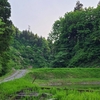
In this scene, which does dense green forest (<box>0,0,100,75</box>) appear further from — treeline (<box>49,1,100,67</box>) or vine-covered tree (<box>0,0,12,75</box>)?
vine-covered tree (<box>0,0,12,75</box>)

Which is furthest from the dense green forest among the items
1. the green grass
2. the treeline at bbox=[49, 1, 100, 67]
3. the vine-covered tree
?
the vine-covered tree

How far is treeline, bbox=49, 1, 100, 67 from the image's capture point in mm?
47344

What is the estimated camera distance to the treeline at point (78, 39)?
1864 inches

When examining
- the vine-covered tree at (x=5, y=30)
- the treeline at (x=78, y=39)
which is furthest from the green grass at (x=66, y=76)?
the treeline at (x=78, y=39)

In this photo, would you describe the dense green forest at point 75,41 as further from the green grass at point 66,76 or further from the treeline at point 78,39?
the green grass at point 66,76

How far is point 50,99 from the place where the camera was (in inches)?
361

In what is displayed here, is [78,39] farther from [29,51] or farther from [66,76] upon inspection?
[29,51]

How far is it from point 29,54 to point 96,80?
41727mm

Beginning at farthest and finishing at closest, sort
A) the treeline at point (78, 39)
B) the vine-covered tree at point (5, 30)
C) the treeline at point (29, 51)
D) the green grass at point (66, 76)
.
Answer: the treeline at point (29, 51) < the treeline at point (78, 39) < the green grass at point (66, 76) < the vine-covered tree at point (5, 30)

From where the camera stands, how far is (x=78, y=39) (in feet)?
175

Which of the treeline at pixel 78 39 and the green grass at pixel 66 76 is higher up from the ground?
the treeline at pixel 78 39

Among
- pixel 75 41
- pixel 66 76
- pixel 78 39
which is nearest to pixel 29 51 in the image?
pixel 75 41

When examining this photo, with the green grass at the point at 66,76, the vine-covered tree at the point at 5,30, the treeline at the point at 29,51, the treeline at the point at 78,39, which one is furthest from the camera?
the treeline at the point at 29,51

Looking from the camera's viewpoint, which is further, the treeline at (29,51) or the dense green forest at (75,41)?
the treeline at (29,51)
